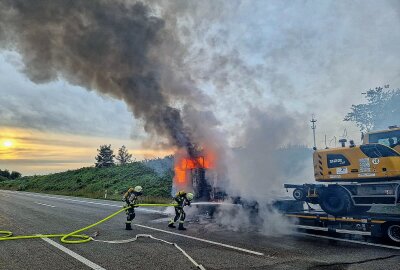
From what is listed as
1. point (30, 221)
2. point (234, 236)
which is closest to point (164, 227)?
point (234, 236)

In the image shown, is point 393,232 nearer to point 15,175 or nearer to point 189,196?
point 189,196

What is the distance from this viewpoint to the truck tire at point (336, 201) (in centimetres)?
991

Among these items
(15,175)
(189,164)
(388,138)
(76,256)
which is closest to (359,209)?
(388,138)

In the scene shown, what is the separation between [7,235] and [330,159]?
10277mm

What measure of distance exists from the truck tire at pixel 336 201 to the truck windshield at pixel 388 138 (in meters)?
1.90

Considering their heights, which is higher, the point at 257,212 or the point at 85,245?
the point at 257,212

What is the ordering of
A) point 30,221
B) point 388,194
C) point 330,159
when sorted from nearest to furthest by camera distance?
point 388,194, point 330,159, point 30,221

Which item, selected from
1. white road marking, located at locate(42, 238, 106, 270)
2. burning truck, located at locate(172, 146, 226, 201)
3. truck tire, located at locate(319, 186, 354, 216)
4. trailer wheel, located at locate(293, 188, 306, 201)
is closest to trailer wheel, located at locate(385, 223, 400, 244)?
truck tire, located at locate(319, 186, 354, 216)

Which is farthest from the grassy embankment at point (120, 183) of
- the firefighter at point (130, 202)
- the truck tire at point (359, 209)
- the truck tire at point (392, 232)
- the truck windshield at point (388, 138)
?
the truck tire at point (392, 232)

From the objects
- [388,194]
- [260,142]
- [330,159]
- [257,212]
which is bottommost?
[257,212]

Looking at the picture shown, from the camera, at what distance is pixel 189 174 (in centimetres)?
1560

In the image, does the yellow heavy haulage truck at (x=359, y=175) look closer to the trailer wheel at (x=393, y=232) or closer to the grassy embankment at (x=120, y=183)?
the trailer wheel at (x=393, y=232)

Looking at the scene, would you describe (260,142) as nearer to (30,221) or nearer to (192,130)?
(192,130)

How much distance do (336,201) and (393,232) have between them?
2.14m
